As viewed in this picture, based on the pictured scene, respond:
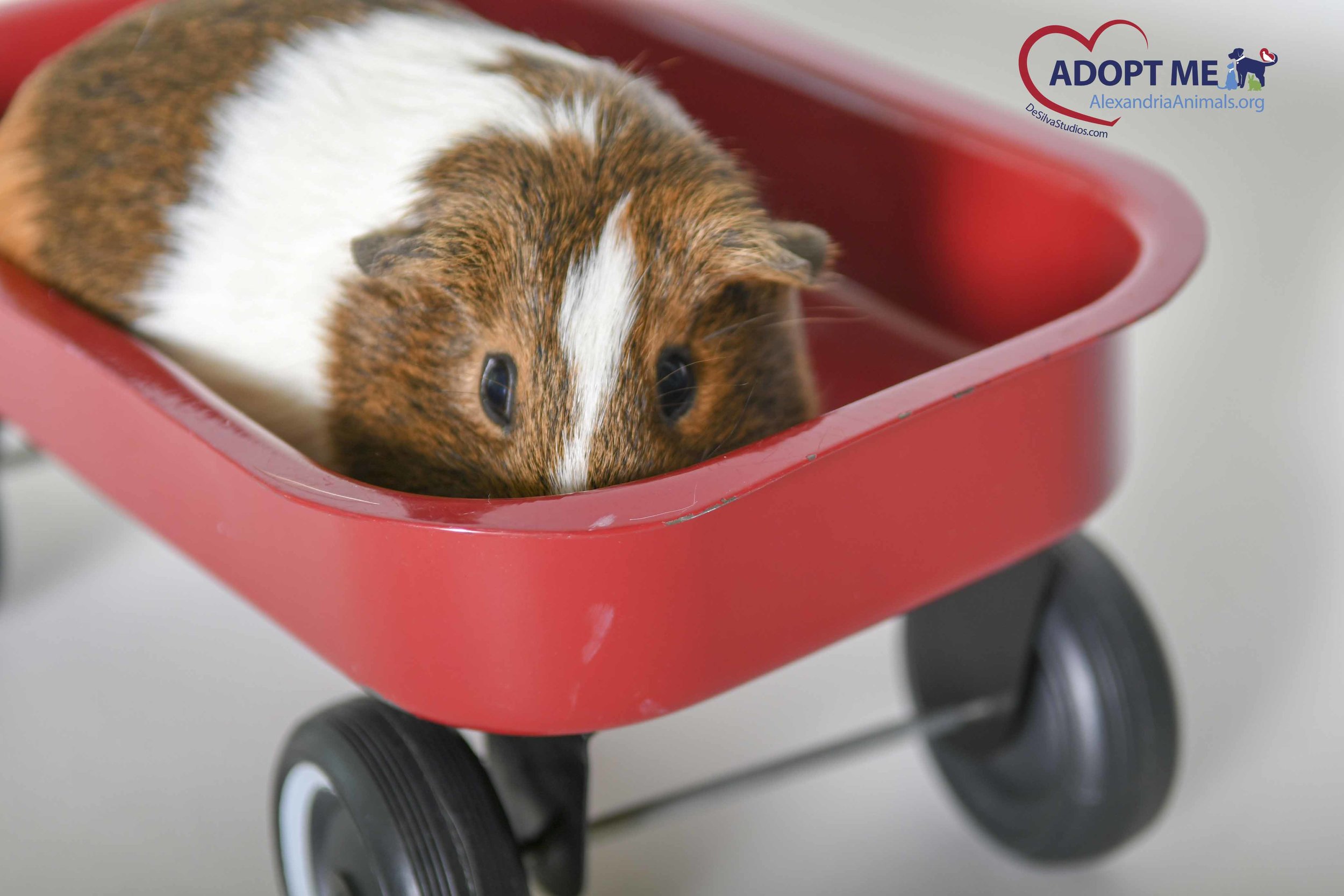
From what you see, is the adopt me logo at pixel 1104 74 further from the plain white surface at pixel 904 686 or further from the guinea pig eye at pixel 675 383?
the guinea pig eye at pixel 675 383

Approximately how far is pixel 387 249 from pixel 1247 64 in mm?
1231

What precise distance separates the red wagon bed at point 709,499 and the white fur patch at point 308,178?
0.13 m

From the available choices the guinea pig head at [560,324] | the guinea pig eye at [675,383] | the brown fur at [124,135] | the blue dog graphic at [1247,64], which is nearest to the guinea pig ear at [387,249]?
the guinea pig head at [560,324]

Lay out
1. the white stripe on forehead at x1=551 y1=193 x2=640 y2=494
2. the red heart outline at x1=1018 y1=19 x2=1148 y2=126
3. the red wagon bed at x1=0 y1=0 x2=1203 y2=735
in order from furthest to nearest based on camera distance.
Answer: the red heart outline at x1=1018 y1=19 x2=1148 y2=126
the white stripe on forehead at x1=551 y1=193 x2=640 y2=494
the red wagon bed at x1=0 y1=0 x2=1203 y2=735

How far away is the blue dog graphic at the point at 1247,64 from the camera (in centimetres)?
190

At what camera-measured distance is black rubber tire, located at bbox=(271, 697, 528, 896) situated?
50.6 inches

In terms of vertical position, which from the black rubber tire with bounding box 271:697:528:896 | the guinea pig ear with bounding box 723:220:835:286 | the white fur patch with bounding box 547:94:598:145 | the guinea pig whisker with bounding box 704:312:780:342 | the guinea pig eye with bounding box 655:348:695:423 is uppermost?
the white fur patch with bounding box 547:94:598:145

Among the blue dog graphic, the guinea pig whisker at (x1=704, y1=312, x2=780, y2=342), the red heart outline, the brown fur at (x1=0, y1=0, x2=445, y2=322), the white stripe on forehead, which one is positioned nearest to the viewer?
the white stripe on forehead

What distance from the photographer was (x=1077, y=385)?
4.39ft

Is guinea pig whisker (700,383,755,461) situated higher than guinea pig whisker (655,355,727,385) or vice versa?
guinea pig whisker (655,355,727,385)

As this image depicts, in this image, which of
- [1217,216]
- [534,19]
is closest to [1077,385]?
[534,19]

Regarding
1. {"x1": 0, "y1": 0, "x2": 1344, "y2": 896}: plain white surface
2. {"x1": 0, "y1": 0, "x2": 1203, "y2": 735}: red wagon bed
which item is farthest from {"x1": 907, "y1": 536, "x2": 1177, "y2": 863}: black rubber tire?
{"x1": 0, "y1": 0, "x2": 1203, "y2": 735}: red wagon bed

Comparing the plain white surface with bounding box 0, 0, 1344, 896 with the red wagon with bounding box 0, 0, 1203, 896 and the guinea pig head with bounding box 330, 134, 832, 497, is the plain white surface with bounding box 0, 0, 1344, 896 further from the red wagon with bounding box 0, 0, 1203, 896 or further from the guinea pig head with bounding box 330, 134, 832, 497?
the guinea pig head with bounding box 330, 134, 832, 497

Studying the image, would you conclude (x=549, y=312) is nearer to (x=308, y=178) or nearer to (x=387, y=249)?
(x=387, y=249)
